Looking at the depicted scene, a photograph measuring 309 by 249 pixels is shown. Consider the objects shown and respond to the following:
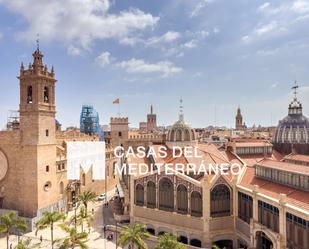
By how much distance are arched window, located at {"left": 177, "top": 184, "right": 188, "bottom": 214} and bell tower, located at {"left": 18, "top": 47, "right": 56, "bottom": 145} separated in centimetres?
2657

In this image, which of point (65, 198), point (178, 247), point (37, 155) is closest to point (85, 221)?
point (65, 198)

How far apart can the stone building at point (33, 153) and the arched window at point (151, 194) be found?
779 inches

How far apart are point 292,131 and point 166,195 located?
42452 mm

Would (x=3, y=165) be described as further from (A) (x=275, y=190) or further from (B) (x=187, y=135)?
(A) (x=275, y=190)

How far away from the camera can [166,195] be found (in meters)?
48.2

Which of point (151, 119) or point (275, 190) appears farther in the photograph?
point (151, 119)

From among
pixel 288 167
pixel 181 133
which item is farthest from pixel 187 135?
pixel 288 167

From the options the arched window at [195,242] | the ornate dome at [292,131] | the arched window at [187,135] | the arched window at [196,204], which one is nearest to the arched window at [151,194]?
the arched window at [196,204]

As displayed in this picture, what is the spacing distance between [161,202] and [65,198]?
2396 cm

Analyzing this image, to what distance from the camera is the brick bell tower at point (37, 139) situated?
2117 inches

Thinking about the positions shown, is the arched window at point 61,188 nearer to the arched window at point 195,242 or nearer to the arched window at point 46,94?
the arched window at point 46,94

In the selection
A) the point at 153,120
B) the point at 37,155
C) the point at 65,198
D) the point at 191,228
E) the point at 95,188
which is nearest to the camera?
the point at 191,228

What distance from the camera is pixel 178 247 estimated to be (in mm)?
32031

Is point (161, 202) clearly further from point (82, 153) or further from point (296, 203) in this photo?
point (82, 153)
